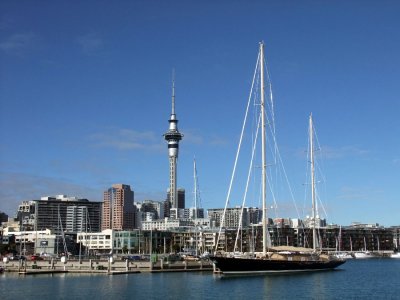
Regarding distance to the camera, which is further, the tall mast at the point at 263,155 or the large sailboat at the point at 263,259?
the tall mast at the point at 263,155

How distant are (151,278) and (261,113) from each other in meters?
28.9

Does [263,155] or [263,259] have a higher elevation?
[263,155]

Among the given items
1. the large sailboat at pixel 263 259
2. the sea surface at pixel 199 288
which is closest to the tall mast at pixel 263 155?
the large sailboat at pixel 263 259

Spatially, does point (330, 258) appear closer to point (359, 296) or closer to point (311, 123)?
point (311, 123)

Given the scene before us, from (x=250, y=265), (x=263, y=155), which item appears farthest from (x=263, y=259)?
(x=263, y=155)

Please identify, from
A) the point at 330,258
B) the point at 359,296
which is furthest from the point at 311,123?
the point at 359,296

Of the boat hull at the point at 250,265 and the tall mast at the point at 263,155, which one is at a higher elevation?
the tall mast at the point at 263,155

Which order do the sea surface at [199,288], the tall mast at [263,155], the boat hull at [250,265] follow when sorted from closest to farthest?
the sea surface at [199,288], the boat hull at [250,265], the tall mast at [263,155]

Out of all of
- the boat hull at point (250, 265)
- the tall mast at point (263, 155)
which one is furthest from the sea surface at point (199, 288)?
the tall mast at point (263, 155)

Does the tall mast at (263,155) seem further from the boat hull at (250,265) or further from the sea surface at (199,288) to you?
the sea surface at (199,288)

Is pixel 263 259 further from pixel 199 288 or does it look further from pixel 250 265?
pixel 199 288

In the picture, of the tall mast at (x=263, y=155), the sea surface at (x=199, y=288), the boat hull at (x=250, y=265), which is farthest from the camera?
the tall mast at (x=263, y=155)

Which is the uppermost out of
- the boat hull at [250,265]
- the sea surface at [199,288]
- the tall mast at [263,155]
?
the tall mast at [263,155]

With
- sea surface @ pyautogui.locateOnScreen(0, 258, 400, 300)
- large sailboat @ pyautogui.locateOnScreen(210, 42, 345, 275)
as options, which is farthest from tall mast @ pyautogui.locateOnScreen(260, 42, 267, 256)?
sea surface @ pyautogui.locateOnScreen(0, 258, 400, 300)
